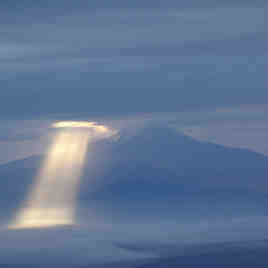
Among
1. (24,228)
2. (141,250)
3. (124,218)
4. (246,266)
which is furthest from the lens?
(124,218)

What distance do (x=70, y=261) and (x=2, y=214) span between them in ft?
232

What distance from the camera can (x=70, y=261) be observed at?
371 feet

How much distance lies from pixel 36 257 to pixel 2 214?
217 feet

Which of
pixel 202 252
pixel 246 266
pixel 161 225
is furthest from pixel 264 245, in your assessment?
pixel 161 225

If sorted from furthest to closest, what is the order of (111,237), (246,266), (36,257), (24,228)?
(24,228) < (111,237) < (36,257) < (246,266)

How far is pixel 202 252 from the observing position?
395 ft

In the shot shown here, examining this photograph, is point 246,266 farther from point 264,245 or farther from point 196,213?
point 196,213

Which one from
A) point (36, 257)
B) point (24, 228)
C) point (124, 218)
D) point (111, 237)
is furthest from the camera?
point (124, 218)

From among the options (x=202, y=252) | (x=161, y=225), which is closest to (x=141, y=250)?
(x=202, y=252)

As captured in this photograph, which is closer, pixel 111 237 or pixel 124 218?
pixel 111 237

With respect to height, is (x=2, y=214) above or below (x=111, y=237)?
above

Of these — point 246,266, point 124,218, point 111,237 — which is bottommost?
point 246,266

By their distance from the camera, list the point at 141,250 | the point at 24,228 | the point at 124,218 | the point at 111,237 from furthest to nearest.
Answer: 1. the point at 124,218
2. the point at 24,228
3. the point at 111,237
4. the point at 141,250

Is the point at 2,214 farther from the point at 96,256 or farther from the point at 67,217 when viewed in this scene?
the point at 96,256
